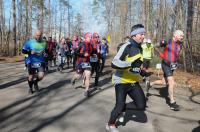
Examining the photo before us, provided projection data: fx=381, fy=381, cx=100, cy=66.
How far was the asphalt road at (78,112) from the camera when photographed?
7.76 metres

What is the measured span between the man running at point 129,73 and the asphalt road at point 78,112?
65cm

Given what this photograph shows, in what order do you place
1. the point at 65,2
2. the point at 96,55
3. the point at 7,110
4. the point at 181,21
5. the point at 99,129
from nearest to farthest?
the point at 99,129, the point at 7,110, the point at 96,55, the point at 181,21, the point at 65,2

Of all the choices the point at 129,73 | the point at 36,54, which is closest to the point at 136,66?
the point at 129,73

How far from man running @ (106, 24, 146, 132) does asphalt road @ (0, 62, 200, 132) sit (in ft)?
2.14

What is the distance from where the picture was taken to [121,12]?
235 feet

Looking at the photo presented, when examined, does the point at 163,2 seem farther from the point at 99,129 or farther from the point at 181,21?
the point at 99,129

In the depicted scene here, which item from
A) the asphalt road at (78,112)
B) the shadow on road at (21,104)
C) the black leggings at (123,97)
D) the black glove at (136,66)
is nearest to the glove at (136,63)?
the black glove at (136,66)

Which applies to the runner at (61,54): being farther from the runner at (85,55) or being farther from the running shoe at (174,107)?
the running shoe at (174,107)

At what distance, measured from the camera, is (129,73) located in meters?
7.13

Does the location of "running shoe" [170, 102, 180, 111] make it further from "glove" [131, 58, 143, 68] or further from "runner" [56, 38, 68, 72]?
"runner" [56, 38, 68, 72]

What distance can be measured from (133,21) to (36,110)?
6621 cm

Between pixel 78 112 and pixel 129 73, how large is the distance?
2499mm

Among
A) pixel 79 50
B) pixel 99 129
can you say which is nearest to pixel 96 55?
pixel 79 50

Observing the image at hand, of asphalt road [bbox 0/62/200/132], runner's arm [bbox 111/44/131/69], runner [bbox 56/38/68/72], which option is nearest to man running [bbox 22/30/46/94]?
asphalt road [bbox 0/62/200/132]
